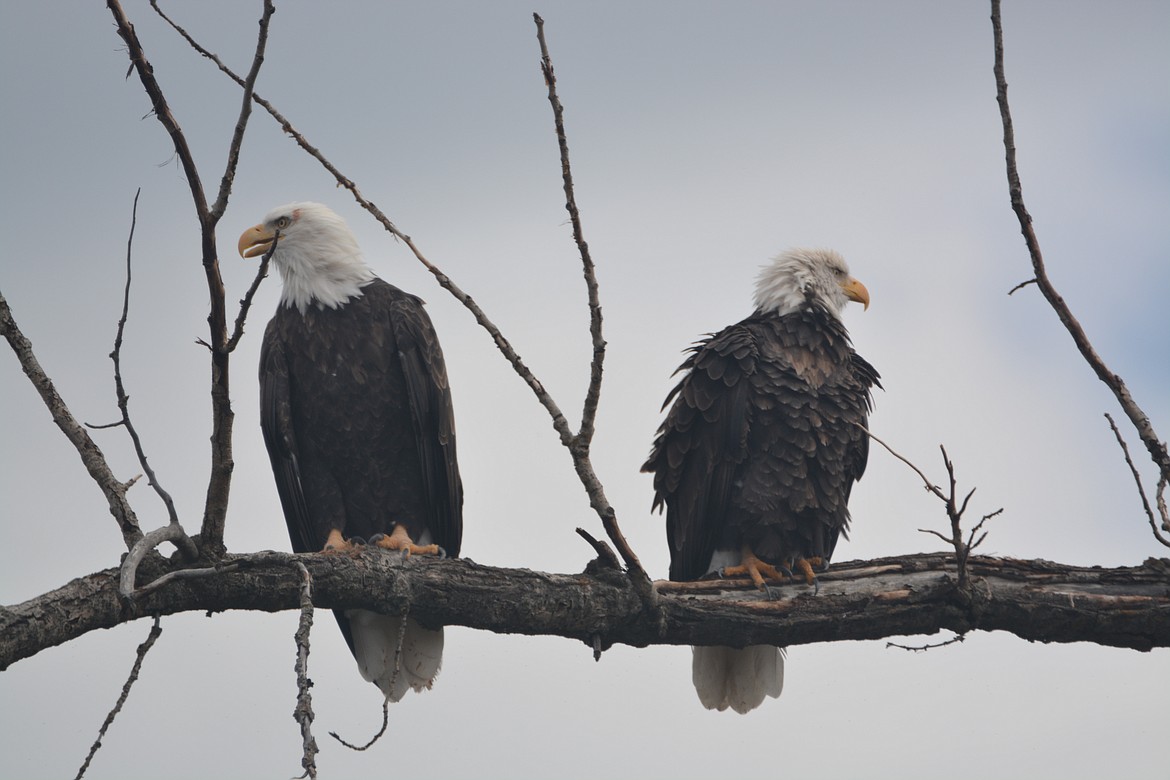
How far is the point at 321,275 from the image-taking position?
5473 mm

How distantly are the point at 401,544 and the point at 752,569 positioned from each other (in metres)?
1.42

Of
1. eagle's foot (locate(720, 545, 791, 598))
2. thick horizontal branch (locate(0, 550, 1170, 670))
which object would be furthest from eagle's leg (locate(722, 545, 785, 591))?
thick horizontal branch (locate(0, 550, 1170, 670))

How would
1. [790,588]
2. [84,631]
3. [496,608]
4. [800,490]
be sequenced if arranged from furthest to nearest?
[800,490] < [790,588] < [496,608] < [84,631]

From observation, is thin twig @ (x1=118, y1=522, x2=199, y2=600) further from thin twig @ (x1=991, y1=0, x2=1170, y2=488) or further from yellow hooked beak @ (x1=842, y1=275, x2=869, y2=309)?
yellow hooked beak @ (x1=842, y1=275, x2=869, y2=309)

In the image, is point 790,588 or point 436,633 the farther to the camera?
point 436,633

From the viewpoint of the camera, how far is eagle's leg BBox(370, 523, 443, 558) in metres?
4.87

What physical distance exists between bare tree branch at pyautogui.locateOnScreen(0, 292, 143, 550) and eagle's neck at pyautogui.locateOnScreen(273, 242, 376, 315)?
2028 millimetres

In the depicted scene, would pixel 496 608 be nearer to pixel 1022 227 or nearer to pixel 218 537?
pixel 218 537

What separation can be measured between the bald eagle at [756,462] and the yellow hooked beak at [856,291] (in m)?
0.77

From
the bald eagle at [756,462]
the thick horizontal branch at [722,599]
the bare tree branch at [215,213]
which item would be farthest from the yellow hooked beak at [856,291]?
the bare tree branch at [215,213]

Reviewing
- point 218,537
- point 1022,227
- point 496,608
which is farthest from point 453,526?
point 1022,227

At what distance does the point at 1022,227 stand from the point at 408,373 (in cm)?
252

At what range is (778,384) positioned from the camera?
5180mm

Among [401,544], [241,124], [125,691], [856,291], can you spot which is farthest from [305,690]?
[856,291]
